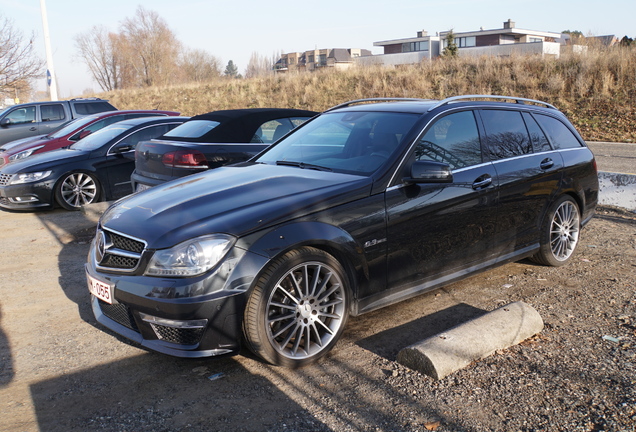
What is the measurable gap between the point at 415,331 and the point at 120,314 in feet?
7.20

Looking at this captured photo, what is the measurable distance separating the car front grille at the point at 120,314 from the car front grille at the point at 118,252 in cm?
26

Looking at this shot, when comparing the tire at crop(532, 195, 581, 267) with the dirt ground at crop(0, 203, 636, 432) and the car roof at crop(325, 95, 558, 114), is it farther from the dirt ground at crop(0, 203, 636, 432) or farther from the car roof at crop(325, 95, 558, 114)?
the car roof at crop(325, 95, 558, 114)

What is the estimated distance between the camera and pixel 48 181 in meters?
9.88

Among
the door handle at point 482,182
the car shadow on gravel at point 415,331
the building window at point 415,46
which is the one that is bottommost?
the car shadow on gravel at point 415,331

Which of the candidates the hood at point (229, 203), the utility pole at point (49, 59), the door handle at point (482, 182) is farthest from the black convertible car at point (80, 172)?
the utility pole at point (49, 59)

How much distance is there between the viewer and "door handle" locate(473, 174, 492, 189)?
4.95 meters

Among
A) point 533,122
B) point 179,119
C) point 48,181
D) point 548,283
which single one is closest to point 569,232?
point 548,283

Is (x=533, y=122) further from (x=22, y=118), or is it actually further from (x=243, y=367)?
(x=22, y=118)

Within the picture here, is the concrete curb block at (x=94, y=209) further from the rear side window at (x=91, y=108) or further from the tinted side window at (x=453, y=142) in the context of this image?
the rear side window at (x=91, y=108)

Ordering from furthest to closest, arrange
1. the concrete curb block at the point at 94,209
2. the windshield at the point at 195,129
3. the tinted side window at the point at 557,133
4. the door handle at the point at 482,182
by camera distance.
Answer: the concrete curb block at the point at 94,209, the windshield at the point at 195,129, the tinted side window at the point at 557,133, the door handle at the point at 482,182

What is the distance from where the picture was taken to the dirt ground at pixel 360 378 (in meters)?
3.27

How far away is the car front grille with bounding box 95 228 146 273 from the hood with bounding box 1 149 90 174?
6.46 meters

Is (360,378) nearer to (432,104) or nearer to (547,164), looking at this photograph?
(432,104)

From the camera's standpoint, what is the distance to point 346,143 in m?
5.09
